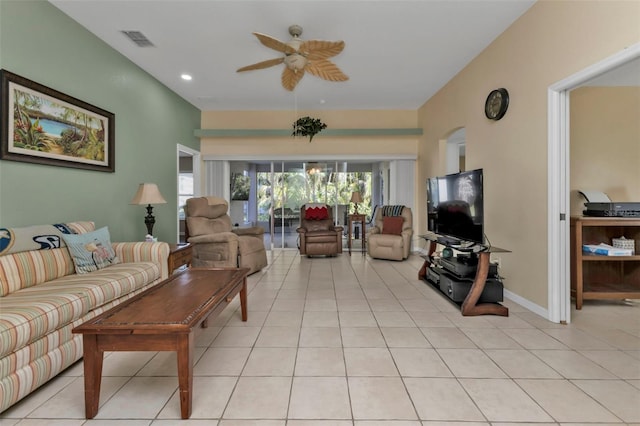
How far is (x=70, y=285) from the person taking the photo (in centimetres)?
216

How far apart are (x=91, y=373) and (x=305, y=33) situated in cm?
347

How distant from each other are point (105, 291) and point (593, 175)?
16.0 ft

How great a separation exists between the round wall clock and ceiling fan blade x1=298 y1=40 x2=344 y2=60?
186 centimetres

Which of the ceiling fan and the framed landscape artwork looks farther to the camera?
the ceiling fan

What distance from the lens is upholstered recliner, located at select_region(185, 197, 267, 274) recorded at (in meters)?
4.12

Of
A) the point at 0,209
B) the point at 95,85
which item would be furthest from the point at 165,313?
the point at 95,85

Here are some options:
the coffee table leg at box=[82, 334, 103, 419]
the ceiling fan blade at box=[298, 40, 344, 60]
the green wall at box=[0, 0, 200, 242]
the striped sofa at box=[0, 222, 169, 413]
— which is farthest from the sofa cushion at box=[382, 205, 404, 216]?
the coffee table leg at box=[82, 334, 103, 419]

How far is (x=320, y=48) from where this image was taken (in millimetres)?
2850

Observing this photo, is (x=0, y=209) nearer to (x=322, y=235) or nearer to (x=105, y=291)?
(x=105, y=291)

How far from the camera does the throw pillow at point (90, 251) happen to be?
2.55m

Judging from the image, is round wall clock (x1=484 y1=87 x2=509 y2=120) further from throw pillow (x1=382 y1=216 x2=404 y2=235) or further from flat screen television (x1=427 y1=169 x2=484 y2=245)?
throw pillow (x1=382 y1=216 x2=404 y2=235)

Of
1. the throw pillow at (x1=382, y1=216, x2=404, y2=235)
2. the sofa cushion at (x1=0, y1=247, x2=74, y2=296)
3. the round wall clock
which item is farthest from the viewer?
the throw pillow at (x1=382, y1=216, x2=404, y2=235)

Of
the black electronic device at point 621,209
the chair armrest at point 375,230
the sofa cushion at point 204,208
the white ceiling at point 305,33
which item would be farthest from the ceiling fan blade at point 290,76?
the black electronic device at point 621,209

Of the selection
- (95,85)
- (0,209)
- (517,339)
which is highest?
(95,85)
